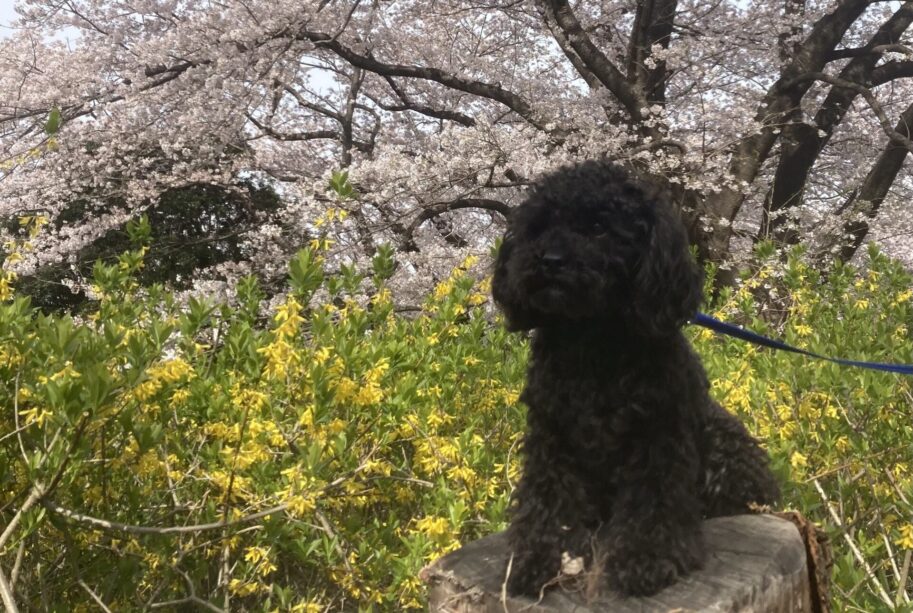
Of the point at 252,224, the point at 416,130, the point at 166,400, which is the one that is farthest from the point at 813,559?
the point at 416,130

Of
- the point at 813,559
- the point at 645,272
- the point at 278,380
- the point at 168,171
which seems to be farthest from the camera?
the point at 168,171

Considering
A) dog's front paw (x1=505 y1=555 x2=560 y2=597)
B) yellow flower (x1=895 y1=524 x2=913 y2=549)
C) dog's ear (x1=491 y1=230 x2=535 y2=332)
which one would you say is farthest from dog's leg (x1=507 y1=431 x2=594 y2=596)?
yellow flower (x1=895 y1=524 x2=913 y2=549)

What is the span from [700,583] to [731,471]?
22.6 inches

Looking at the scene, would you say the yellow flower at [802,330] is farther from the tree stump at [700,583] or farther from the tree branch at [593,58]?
the tree branch at [593,58]

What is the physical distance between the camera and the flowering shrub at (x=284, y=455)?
2.36m

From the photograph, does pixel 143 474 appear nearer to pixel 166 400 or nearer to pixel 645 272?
pixel 166 400

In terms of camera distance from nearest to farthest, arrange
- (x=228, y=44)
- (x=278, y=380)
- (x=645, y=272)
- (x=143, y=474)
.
A: (x=645, y=272)
(x=143, y=474)
(x=278, y=380)
(x=228, y=44)

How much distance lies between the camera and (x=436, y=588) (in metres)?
2.04

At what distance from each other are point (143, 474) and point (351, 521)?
0.75 m

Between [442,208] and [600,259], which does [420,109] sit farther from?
[600,259]

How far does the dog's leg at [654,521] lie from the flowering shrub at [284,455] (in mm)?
573

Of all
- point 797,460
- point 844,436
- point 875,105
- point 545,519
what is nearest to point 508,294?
point 545,519

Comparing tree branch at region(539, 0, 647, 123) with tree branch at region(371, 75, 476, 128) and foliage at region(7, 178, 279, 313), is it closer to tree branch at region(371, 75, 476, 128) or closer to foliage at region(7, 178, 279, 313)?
tree branch at region(371, 75, 476, 128)

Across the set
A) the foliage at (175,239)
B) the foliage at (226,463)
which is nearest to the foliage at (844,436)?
the foliage at (226,463)
